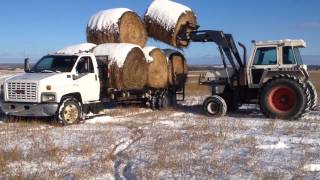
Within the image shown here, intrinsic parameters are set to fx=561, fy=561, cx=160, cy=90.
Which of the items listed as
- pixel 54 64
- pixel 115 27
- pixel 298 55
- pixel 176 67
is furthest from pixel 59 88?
pixel 298 55

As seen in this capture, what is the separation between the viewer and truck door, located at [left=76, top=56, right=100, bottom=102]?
629 inches

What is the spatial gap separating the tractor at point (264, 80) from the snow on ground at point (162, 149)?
0.62m

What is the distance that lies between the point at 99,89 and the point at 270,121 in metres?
5.10

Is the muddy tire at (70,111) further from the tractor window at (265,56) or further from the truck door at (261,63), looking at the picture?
the tractor window at (265,56)

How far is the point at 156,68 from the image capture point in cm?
1945

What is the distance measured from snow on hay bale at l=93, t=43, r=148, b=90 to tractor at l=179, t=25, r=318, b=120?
218cm

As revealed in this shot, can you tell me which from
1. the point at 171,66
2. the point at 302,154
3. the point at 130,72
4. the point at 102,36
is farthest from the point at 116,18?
the point at 302,154

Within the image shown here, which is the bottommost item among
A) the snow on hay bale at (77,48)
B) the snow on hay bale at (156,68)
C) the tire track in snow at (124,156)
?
the tire track in snow at (124,156)

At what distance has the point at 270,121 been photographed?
15742mm

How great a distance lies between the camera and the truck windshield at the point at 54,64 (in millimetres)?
15984

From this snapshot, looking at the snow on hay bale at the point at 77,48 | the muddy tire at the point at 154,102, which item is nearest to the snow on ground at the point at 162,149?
the snow on hay bale at the point at 77,48

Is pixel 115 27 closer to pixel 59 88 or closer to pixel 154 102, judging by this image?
pixel 154 102

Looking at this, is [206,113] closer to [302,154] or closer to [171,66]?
[171,66]

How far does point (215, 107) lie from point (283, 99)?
2.24 meters
